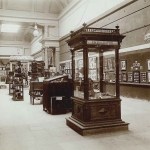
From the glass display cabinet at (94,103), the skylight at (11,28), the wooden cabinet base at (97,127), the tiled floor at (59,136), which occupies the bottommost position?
the tiled floor at (59,136)

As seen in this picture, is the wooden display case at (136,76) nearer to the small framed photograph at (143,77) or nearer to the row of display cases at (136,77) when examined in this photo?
the row of display cases at (136,77)

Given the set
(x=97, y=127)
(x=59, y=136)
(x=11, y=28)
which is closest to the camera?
(x=59, y=136)

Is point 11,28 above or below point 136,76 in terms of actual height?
above

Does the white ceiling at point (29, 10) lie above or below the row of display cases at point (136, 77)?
above

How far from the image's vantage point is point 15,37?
28.9m

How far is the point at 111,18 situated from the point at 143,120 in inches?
222

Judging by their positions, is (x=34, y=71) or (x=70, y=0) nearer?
(x=34, y=71)

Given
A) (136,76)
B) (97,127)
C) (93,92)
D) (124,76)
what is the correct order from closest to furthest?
(97,127) < (93,92) < (136,76) < (124,76)

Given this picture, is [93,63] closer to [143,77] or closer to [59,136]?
[143,77]

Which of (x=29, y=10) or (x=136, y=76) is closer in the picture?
(x=136, y=76)

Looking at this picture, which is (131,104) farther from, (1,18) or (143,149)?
(1,18)

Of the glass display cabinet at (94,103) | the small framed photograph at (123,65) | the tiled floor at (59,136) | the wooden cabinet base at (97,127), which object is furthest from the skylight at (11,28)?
the wooden cabinet base at (97,127)

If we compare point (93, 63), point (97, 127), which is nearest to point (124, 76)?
point (93, 63)

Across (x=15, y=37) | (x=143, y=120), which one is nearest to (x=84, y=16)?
(x=143, y=120)
